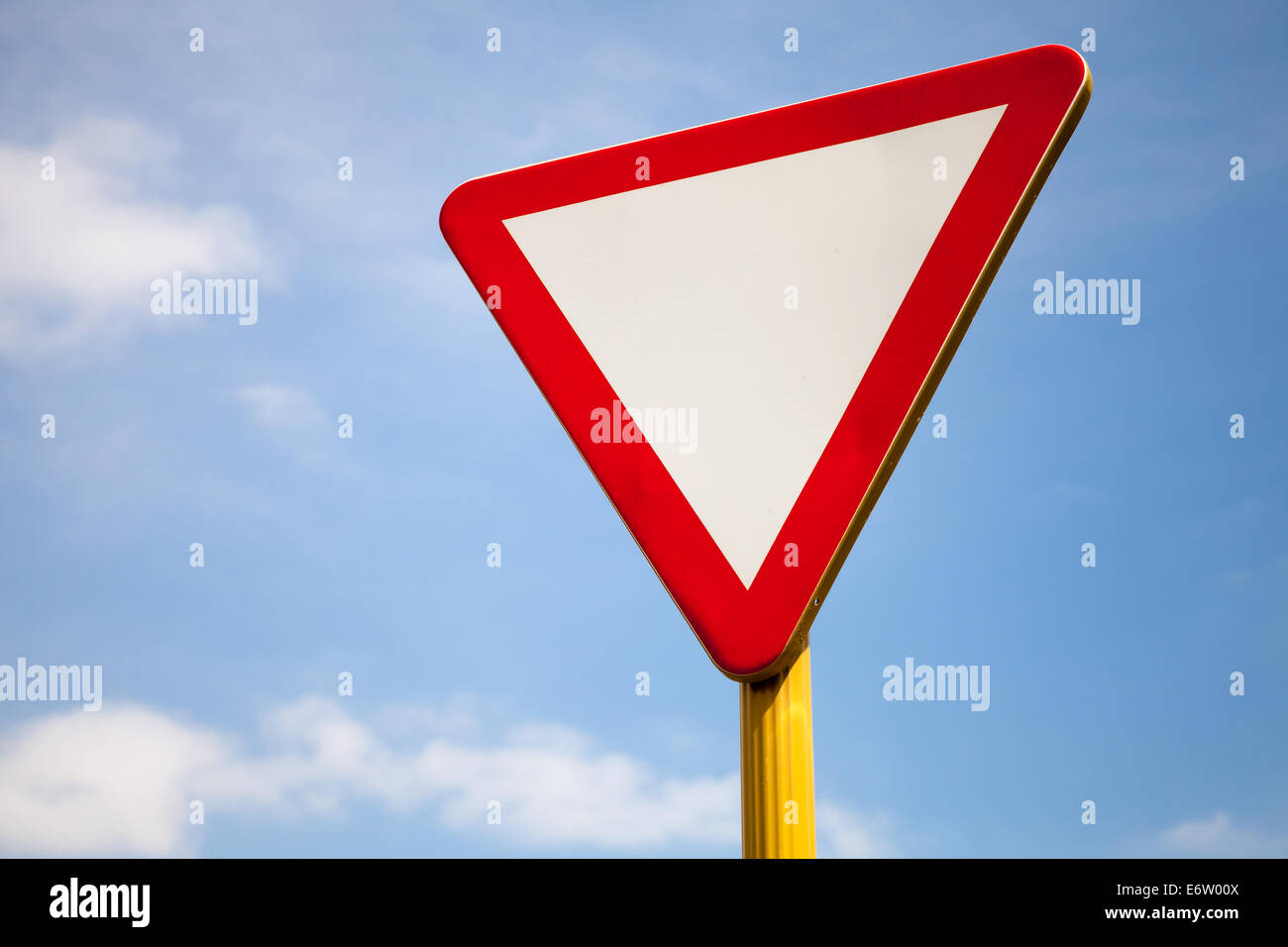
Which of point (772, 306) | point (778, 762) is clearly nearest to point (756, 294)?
point (772, 306)

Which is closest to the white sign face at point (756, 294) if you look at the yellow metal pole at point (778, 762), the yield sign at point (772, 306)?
the yield sign at point (772, 306)

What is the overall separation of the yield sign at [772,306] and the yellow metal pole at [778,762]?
0.04 meters

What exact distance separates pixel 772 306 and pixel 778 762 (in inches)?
19.7

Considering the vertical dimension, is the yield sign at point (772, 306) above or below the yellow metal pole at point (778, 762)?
above

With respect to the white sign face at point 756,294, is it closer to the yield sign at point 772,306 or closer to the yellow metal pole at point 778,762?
the yield sign at point 772,306

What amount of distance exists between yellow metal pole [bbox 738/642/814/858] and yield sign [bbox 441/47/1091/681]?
36 millimetres

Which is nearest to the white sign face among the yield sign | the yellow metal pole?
the yield sign

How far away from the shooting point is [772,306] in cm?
118

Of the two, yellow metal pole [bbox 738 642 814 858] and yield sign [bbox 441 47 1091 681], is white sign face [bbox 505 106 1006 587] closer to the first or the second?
yield sign [bbox 441 47 1091 681]

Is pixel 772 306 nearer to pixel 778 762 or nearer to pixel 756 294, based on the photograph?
pixel 756 294

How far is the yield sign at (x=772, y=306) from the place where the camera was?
1.09 metres
